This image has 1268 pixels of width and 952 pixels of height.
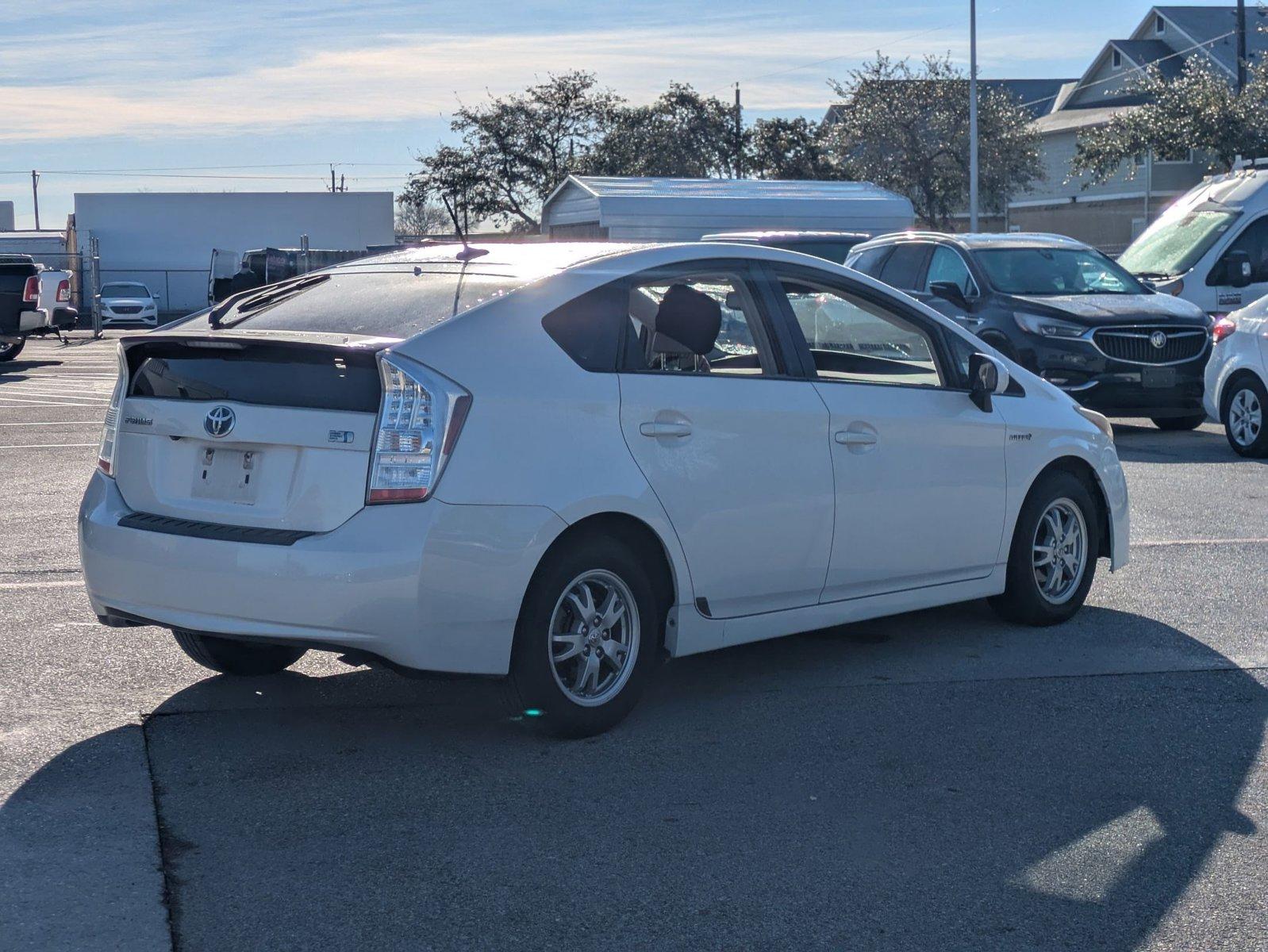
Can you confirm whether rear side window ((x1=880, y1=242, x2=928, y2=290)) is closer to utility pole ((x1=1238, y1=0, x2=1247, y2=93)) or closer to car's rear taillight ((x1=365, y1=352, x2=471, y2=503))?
car's rear taillight ((x1=365, y1=352, x2=471, y2=503))

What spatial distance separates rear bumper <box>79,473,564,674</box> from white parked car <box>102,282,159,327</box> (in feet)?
134

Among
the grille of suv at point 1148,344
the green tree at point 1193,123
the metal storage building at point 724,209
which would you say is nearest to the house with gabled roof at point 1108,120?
the green tree at point 1193,123

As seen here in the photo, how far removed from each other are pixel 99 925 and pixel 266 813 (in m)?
0.84

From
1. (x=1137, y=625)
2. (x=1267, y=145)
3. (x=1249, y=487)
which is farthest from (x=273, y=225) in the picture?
(x=1137, y=625)

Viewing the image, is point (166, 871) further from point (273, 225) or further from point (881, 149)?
point (273, 225)

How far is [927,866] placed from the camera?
14.2ft

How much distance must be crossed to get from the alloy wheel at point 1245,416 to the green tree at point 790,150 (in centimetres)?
4819

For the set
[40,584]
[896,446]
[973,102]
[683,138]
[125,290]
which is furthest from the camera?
[683,138]

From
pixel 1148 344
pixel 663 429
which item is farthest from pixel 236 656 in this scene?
pixel 1148 344

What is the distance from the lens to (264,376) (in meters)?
5.21

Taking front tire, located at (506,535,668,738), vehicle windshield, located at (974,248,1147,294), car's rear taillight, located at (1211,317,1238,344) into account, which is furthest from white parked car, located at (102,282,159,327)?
front tire, located at (506,535,668,738)

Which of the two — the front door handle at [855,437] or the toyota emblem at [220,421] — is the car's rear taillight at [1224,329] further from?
the toyota emblem at [220,421]

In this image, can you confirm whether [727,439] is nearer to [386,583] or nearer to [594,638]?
[594,638]

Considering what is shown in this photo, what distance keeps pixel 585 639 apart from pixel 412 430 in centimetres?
95
